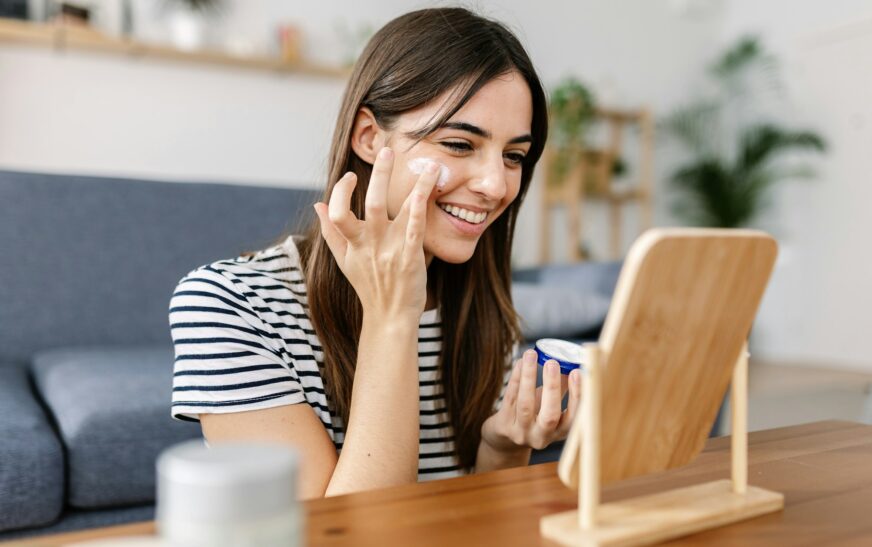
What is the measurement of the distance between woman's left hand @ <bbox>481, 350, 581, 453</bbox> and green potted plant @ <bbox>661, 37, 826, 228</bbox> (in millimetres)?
4243

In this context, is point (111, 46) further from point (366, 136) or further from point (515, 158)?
point (515, 158)

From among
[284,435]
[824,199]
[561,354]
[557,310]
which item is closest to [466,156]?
[561,354]

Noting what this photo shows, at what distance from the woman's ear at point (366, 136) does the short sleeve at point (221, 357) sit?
27cm

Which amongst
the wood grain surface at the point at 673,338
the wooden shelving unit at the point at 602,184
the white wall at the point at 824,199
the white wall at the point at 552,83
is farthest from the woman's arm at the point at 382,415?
the white wall at the point at 824,199

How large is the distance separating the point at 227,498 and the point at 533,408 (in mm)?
559

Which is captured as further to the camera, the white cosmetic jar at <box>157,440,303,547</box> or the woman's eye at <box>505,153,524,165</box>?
the woman's eye at <box>505,153,524,165</box>

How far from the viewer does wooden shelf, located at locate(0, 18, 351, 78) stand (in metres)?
2.94

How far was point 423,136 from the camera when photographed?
0.99 m

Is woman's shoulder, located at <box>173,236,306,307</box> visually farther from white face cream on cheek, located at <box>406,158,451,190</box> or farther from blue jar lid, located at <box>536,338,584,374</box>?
blue jar lid, located at <box>536,338,584,374</box>

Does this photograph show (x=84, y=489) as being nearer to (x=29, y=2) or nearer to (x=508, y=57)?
(x=508, y=57)

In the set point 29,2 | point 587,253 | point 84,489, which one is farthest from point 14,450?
point 587,253

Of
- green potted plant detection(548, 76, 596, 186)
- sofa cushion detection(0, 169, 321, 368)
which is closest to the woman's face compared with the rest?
sofa cushion detection(0, 169, 321, 368)

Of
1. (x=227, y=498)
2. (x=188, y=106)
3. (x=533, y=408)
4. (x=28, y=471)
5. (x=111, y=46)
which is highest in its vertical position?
(x=111, y=46)

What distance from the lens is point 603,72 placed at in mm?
4797
